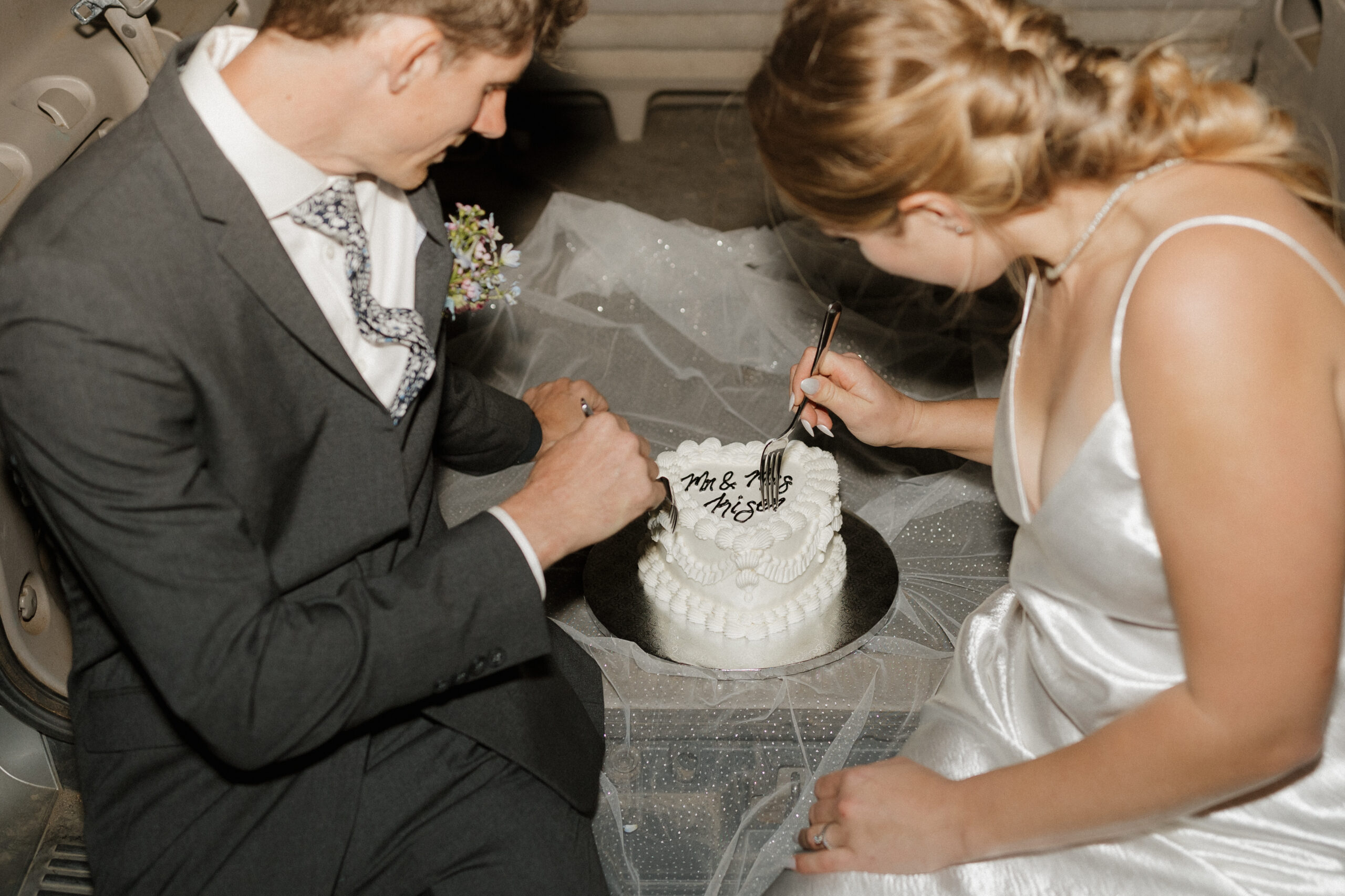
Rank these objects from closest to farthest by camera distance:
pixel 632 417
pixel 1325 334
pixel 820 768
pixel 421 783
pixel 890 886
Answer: pixel 1325 334 → pixel 890 886 → pixel 421 783 → pixel 820 768 → pixel 632 417

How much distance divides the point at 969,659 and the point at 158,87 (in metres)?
1.15

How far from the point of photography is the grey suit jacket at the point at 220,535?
1076mm

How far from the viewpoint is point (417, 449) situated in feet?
4.73

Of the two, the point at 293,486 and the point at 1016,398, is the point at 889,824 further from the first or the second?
the point at 293,486

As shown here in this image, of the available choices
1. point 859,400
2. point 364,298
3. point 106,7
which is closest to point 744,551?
point 859,400

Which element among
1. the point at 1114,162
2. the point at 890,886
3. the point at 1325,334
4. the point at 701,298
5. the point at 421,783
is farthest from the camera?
the point at 701,298

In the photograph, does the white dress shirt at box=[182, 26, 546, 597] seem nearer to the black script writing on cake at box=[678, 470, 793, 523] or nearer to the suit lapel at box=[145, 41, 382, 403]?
the suit lapel at box=[145, 41, 382, 403]

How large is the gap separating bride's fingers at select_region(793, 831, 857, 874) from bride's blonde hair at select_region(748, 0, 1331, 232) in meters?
0.69

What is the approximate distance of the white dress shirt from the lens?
1.20m

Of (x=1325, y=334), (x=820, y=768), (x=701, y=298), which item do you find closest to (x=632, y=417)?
(x=701, y=298)

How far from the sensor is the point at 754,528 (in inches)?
68.7

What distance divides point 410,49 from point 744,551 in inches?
34.6

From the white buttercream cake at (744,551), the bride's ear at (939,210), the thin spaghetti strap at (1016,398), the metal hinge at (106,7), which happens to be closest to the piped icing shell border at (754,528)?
the white buttercream cake at (744,551)

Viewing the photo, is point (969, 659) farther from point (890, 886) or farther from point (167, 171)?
point (167, 171)
